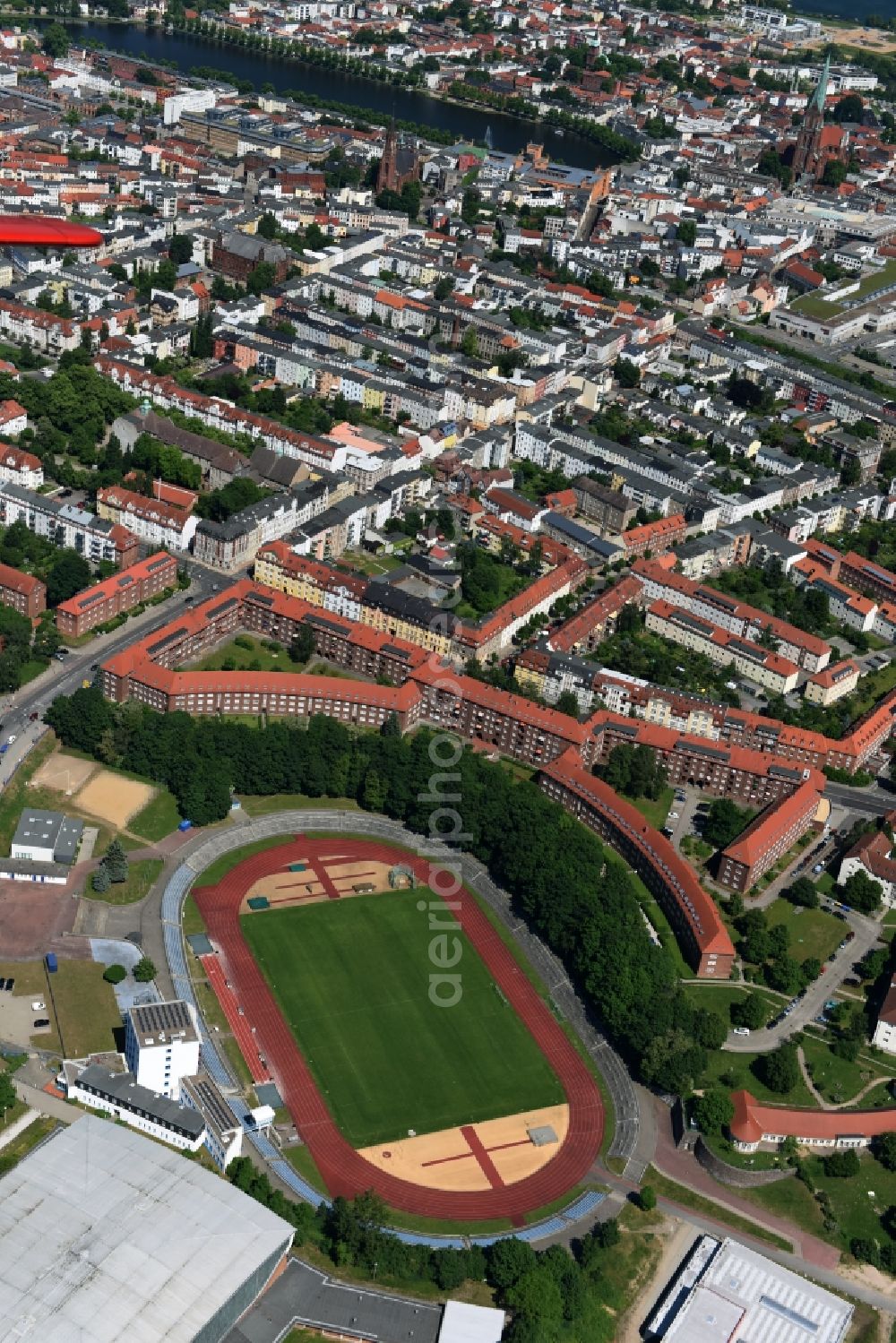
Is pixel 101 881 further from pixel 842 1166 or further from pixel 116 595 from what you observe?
pixel 842 1166

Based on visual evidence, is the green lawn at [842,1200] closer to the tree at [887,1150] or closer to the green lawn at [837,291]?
the tree at [887,1150]

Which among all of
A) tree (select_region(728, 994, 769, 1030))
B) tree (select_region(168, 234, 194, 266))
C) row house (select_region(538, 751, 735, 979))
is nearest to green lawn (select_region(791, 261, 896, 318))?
tree (select_region(168, 234, 194, 266))

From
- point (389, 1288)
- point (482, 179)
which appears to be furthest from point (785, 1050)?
point (482, 179)

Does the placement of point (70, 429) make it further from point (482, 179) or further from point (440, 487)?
point (482, 179)

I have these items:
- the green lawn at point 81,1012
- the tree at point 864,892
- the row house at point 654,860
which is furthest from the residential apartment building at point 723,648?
the green lawn at point 81,1012

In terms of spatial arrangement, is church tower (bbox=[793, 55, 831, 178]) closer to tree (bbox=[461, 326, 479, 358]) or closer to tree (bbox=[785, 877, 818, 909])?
tree (bbox=[461, 326, 479, 358])

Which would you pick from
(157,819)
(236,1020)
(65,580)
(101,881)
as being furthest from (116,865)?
(65,580)
